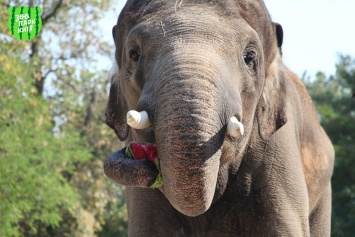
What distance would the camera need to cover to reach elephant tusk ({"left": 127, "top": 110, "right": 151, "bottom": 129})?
5246 mm

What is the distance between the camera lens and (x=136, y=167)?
547cm

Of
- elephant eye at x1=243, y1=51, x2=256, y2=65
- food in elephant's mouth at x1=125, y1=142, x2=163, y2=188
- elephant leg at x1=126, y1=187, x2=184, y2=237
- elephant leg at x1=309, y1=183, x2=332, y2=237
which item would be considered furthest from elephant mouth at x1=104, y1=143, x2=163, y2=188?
elephant leg at x1=309, y1=183, x2=332, y2=237

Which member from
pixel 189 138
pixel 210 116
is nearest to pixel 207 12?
pixel 210 116

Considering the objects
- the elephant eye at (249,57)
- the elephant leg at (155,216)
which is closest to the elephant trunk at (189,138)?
the elephant eye at (249,57)

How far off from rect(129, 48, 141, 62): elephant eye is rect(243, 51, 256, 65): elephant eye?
630 millimetres

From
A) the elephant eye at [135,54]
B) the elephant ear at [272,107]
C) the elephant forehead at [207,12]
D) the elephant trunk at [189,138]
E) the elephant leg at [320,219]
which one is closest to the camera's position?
the elephant trunk at [189,138]

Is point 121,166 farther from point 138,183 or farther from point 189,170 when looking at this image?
point 189,170

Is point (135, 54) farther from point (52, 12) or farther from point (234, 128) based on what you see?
point (52, 12)

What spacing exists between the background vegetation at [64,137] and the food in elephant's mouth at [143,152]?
15140mm

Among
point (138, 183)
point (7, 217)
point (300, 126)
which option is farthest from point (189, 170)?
point (7, 217)

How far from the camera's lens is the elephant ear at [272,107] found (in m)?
6.72

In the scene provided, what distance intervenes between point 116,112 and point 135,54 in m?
1.03

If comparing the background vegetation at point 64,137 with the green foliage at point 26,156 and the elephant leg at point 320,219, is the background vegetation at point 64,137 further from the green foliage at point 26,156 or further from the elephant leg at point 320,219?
the elephant leg at point 320,219

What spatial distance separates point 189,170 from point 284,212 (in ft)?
6.60
